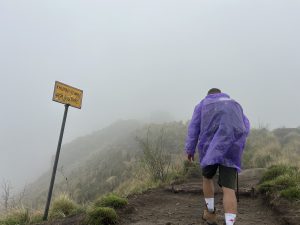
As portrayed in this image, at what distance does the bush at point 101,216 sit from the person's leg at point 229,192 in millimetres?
1815

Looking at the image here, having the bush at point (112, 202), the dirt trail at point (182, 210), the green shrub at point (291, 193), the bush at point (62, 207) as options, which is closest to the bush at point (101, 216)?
the dirt trail at point (182, 210)

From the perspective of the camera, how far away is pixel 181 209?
7.28 metres

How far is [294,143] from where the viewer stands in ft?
64.2

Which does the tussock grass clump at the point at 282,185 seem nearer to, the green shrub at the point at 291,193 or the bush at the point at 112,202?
the green shrub at the point at 291,193

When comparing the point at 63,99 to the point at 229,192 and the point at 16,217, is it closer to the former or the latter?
the point at 16,217

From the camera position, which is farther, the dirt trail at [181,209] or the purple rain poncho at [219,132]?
the dirt trail at [181,209]

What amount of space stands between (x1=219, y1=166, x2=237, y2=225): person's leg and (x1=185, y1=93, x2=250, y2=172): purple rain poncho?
0.09m

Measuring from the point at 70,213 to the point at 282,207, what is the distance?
3.67 meters

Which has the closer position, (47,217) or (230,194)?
(230,194)

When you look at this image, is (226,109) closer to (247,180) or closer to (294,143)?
(247,180)

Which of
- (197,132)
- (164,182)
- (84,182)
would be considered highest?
(197,132)

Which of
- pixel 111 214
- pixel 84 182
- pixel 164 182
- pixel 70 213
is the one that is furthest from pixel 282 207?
pixel 84 182

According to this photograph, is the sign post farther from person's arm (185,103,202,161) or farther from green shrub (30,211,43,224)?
person's arm (185,103,202,161)

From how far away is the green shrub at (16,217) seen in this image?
7516mm
